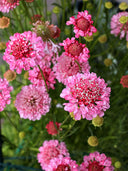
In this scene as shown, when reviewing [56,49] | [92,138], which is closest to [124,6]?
[56,49]

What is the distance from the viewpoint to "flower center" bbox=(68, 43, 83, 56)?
16.8 inches

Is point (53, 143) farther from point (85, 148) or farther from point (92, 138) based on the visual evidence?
point (85, 148)

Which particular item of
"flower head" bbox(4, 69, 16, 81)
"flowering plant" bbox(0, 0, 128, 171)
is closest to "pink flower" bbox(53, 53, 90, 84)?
"flowering plant" bbox(0, 0, 128, 171)

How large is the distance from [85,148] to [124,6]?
0.49 m

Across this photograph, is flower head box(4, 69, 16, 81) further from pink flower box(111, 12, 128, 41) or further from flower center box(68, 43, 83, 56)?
pink flower box(111, 12, 128, 41)

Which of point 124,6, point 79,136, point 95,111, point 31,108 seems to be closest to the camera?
point 95,111

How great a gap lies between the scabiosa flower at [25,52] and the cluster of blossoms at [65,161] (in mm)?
224

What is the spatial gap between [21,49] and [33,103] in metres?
0.15

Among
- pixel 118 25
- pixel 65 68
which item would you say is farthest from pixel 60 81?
pixel 118 25

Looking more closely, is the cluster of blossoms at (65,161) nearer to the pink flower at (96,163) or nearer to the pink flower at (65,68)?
the pink flower at (96,163)

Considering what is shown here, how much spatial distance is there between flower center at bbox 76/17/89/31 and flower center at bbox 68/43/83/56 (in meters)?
0.04

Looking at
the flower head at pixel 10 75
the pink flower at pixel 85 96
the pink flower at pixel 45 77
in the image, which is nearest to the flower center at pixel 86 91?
the pink flower at pixel 85 96

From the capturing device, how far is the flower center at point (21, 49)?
423mm

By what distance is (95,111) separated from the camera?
15.2 inches
